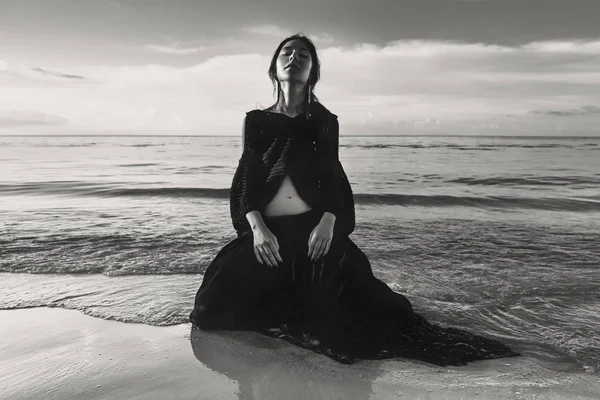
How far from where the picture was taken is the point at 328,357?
9.55 feet

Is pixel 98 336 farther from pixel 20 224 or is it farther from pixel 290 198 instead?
pixel 20 224

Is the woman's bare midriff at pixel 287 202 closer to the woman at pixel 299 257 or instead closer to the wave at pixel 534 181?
the woman at pixel 299 257

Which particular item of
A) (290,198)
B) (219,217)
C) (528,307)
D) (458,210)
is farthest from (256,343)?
(458,210)

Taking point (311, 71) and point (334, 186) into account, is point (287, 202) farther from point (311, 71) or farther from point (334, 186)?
point (311, 71)

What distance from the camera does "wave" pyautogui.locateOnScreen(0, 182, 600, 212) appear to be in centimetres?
1111

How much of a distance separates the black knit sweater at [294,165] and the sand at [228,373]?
0.89 metres

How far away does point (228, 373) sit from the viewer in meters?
2.72

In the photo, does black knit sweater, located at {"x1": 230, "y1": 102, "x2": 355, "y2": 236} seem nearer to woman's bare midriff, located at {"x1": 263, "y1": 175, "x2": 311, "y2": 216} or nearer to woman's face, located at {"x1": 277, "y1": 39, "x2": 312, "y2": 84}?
woman's bare midriff, located at {"x1": 263, "y1": 175, "x2": 311, "y2": 216}

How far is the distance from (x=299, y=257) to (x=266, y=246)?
10.6 inches

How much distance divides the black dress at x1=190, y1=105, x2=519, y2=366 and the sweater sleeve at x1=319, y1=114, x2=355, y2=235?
0.12ft

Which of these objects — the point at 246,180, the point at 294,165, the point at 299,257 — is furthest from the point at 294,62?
the point at 299,257

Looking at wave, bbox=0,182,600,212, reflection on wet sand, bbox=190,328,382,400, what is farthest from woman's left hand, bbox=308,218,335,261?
wave, bbox=0,182,600,212

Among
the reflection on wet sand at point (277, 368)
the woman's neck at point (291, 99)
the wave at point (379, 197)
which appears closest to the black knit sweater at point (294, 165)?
the woman's neck at point (291, 99)

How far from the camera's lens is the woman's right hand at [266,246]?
3072 millimetres
